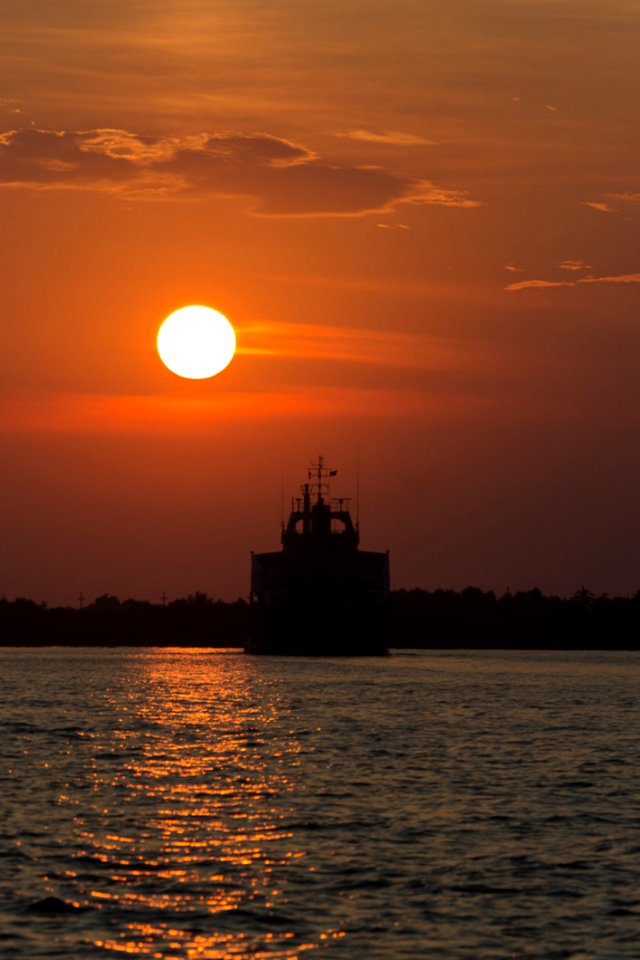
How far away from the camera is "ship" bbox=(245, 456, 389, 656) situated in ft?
480

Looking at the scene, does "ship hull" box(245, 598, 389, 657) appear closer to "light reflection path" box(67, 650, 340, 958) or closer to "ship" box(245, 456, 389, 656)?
"ship" box(245, 456, 389, 656)

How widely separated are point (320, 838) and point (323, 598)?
115 metres

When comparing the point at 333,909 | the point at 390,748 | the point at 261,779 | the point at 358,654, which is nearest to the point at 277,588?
the point at 358,654

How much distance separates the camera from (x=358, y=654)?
152500 mm

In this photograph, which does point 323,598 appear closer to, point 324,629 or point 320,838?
point 324,629

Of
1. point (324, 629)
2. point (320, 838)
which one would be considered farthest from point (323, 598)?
point (320, 838)

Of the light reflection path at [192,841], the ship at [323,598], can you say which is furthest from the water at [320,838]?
the ship at [323,598]

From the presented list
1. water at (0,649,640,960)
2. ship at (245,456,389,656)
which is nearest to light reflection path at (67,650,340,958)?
water at (0,649,640,960)

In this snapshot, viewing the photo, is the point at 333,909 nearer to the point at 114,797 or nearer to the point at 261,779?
the point at 114,797

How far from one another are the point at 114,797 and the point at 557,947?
59.0ft

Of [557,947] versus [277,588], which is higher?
[277,588]

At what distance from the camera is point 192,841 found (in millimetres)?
30828

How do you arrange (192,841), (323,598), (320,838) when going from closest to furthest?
(192,841)
(320,838)
(323,598)

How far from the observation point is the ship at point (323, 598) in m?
146
